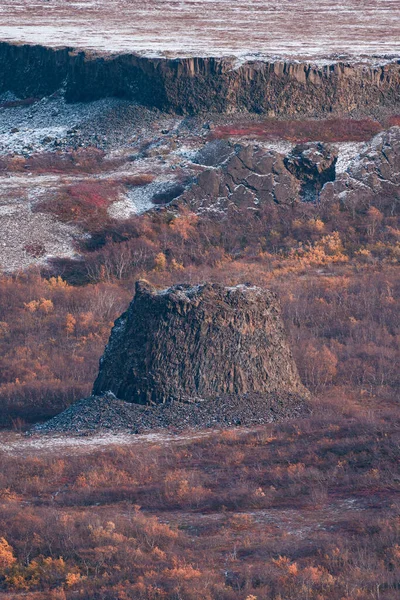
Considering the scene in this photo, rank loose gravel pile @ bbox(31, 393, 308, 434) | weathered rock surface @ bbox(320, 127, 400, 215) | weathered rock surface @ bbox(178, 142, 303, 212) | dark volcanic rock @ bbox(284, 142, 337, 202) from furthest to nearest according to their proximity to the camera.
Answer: dark volcanic rock @ bbox(284, 142, 337, 202) → weathered rock surface @ bbox(320, 127, 400, 215) → weathered rock surface @ bbox(178, 142, 303, 212) → loose gravel pile @ bbox(31, 393, 308, 434)

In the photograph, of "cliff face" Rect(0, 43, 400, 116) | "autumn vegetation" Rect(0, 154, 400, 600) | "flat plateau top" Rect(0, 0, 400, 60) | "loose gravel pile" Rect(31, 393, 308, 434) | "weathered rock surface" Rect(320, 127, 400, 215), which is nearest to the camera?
"autumn vegetation" Rect(0, 154, 400, 600)

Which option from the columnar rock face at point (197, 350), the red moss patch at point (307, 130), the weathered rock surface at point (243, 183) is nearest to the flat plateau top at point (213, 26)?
the red moss patch at point (307, 130)

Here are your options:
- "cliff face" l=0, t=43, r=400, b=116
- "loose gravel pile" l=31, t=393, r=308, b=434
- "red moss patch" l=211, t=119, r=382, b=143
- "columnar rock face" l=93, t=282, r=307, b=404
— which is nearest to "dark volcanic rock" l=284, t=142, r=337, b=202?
"red moss patch" l=211, t=119, r=382, b=143

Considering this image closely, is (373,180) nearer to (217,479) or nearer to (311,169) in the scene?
(311,169)

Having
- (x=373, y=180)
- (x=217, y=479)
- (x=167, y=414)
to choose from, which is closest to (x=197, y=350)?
(x=167, y=414)

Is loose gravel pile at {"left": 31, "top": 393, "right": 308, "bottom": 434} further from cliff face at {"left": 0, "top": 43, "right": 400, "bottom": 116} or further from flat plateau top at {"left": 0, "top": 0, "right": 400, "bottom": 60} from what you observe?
flat plateau top at {"left": 0, "top": 0, "right": 400, "bottom": 60}

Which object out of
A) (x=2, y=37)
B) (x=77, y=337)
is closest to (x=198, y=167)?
(x=77, y=337)
